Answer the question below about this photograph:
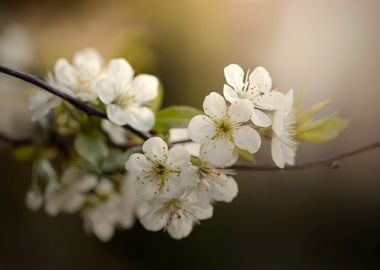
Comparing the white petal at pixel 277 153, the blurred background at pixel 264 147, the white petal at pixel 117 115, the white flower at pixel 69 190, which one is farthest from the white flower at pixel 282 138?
the blurred background at pixel 264 147

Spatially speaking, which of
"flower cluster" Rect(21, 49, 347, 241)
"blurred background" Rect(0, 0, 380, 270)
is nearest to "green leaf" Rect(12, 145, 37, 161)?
"flower cluster" Rect(21, 49, 347, 241)

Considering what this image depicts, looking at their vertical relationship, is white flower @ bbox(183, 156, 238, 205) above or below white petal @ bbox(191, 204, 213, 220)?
above

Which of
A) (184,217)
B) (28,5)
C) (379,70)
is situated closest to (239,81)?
(184,217)

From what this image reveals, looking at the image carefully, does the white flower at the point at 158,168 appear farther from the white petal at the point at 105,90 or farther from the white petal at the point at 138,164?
the white petal at the point at 105,90

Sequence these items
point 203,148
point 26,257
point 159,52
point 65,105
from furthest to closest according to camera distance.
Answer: point 159,52 → point 26,257 → point 65,105 → point 203,148

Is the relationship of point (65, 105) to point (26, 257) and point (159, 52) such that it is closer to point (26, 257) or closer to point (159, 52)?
point (26, 257)

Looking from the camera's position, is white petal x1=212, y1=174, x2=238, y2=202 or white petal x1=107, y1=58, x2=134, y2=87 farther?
white petal x1=107, y1=58, x2=134, y2=87

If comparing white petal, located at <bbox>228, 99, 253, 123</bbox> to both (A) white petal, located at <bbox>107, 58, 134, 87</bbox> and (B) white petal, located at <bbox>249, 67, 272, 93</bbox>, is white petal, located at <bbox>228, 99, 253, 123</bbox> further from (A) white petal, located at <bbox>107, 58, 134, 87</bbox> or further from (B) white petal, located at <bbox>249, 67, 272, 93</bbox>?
(A) white petal, located at <bbox>107, 58, 134, 87</bbox>
